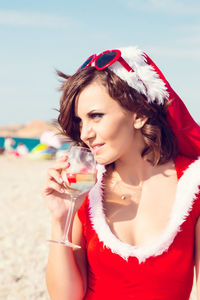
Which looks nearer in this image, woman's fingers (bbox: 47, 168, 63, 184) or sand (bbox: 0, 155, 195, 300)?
woman's fingers (bbox: 47, 168, 63, 184)

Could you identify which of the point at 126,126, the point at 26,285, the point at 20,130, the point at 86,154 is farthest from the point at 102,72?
the point at 20,130

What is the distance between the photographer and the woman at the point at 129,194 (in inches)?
93.9

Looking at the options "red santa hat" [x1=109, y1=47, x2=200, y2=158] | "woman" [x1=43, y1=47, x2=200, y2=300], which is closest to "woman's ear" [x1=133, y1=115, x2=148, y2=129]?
"woman" [x1=43, y1=47, x2=200, y2=300]

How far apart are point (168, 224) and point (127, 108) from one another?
721 mm

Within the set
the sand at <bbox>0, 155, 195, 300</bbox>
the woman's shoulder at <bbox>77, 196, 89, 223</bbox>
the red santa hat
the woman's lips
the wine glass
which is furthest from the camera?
the sand at <bbox>0, 155, 195, 300</bbox>

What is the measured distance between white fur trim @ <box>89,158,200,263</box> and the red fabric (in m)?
0.15

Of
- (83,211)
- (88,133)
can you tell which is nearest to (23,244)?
(83,211)

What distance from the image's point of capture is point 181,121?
258cm

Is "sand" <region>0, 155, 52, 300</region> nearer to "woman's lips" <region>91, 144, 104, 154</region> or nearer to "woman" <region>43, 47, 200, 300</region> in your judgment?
"woman" <region>43, 47, 200, 300</region>

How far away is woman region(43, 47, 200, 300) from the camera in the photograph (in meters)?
2.38

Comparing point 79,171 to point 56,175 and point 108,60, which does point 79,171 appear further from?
point 108,60

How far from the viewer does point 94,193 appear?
8.70ft

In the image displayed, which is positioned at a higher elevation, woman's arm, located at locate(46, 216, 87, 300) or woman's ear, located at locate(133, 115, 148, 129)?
woman's ear, located at locate(133, 115, 148, 129)

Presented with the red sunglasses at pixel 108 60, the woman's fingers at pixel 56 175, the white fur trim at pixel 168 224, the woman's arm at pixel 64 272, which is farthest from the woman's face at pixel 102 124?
the woman's arm at pixel 64 272
